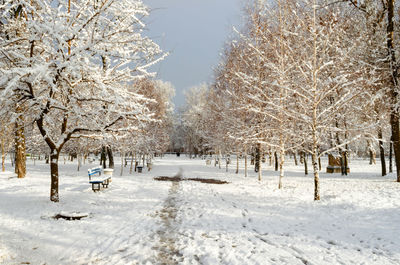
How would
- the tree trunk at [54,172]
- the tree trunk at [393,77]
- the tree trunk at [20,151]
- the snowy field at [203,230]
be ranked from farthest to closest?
the tree trunk at [20,151]
the tree trunk at [393,77]
the tree trunk at [54,172]
the snowy field at [203,230]

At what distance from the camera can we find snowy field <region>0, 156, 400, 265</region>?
473 centimetres

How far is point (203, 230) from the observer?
20.9 ft

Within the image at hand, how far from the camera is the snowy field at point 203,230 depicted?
473cm

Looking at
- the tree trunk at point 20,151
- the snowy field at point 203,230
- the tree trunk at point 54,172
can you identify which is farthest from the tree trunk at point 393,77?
the tree trunk at point 20,151

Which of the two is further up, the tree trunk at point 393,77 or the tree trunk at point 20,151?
the tree trunk at point 393,77

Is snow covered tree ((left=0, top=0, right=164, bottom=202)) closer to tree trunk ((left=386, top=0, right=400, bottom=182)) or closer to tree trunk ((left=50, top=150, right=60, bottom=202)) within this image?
tree trunk ((left=50, top=150, right=60, bottom=202))

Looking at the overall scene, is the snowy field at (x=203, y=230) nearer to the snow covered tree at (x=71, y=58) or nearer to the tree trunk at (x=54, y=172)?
the tree trunk at (x=54, y=172)

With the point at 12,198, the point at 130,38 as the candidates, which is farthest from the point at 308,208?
the point at 12,198

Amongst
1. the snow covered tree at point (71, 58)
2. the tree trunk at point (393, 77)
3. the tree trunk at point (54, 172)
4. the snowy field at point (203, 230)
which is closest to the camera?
the snowy field at point (203, 230)

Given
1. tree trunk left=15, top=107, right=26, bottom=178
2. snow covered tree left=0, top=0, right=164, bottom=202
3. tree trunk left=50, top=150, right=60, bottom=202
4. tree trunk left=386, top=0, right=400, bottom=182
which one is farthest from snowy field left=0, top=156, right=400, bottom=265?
tree trunk left=15, top=107, right=26, bottom=178

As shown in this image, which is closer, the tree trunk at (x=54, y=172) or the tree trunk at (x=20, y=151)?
the tree trunk at (x=54, y=172)

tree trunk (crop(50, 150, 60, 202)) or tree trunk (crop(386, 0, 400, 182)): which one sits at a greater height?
tree trunk (crop(386, 0, 400, 182))

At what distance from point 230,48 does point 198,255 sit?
18666 mm

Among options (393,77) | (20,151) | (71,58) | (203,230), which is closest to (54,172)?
(71,58)
